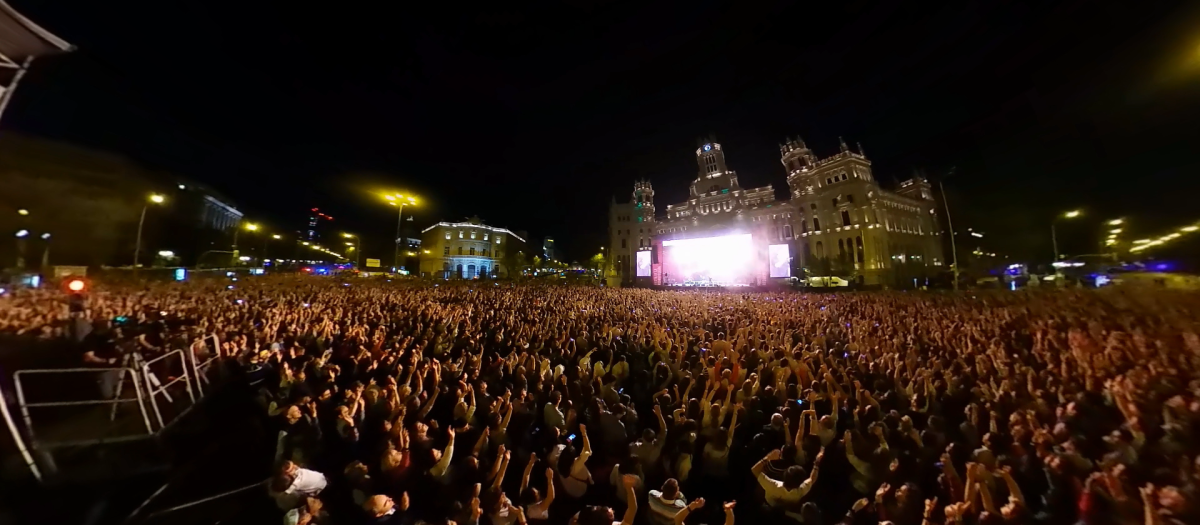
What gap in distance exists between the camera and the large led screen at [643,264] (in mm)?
38656

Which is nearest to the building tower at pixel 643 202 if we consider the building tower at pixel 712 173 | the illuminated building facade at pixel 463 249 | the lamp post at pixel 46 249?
the building tower at pixel 712 173

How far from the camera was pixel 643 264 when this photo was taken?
39.1m

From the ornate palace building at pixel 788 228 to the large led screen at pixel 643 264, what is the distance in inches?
4.2

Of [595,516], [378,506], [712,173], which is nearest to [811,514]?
[595,516]

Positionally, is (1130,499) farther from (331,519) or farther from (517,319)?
(517,319)

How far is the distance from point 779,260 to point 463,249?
5146 centimetres

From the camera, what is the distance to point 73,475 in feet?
12.5

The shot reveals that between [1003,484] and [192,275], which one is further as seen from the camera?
[192,275]

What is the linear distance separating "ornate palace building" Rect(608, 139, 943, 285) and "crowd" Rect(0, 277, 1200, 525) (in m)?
25.0

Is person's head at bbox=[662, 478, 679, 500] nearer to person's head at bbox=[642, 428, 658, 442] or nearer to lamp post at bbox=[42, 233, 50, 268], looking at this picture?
person's head at bbox=[642, 428, 658, 442]

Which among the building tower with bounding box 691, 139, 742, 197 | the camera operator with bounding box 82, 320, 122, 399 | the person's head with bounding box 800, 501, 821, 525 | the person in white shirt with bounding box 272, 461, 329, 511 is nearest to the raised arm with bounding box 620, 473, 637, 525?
the person's head with bounding box 800, 501, 821, 525

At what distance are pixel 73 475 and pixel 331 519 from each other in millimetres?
3487

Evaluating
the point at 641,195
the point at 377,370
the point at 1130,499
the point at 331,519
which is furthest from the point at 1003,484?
the point at 641,195

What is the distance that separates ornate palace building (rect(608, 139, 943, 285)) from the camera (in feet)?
107
